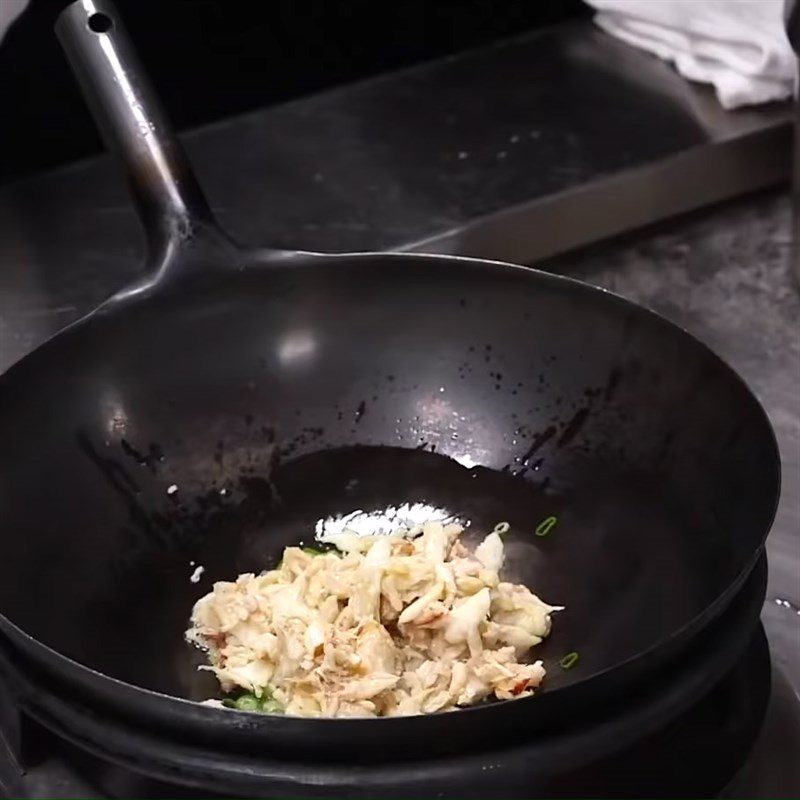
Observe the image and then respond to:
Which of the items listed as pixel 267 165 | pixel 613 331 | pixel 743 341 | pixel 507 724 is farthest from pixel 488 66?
pixel 507 724

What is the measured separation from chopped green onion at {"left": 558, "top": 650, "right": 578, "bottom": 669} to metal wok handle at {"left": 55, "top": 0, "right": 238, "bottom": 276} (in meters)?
0.36

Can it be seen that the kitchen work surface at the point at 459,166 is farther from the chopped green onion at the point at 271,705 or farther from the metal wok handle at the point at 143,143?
the chopped green onion at the point at 271,705

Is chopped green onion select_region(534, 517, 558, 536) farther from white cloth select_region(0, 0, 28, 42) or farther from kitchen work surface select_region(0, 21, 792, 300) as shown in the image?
white cloth select_region(0, 0, 28, 42)

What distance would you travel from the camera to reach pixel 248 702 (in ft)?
2.32

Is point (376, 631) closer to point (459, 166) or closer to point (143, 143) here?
point (143, 143)

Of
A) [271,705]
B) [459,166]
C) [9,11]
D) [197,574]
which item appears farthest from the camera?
[459,166]

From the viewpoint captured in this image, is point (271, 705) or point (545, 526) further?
point (545, 526)

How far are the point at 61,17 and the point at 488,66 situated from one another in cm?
56

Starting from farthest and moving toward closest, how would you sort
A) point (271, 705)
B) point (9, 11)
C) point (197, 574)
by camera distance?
point (9, 11), point (197, 574), point (271, 705)

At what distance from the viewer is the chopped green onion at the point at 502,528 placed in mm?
832

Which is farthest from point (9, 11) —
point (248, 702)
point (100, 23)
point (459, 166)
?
point (248, 702)

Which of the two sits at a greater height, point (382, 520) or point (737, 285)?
point (382, 520)

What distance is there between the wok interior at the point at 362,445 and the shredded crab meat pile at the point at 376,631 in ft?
0.08

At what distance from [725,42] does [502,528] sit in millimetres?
650
